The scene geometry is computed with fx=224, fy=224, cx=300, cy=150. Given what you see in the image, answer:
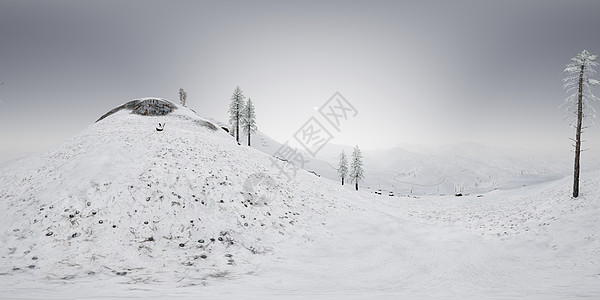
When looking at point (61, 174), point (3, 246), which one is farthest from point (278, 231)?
point (61, 174)

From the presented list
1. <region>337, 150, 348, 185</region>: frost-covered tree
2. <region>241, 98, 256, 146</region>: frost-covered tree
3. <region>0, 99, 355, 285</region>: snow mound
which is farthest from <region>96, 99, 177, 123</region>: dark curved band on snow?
<region>337, 150, 348, 185</region>: frost-covered tree

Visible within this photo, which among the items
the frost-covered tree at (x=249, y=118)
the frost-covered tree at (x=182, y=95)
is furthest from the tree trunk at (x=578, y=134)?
the frost-covered tree at (x=182, y=95)

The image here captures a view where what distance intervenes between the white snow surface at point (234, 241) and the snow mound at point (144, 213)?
66mm

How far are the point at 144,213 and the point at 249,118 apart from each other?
37.5 m

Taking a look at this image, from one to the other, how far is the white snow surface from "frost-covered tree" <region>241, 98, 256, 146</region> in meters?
29.3

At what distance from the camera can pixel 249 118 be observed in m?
47.1

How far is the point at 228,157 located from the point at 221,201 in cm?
742

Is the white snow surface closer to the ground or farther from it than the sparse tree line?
closer to the ground

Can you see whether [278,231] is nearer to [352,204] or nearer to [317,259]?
[317,259]

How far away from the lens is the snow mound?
8.34 metres

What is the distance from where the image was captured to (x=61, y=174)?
13.2m

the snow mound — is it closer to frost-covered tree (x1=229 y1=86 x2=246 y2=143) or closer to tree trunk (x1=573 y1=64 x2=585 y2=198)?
tree trunk (x1=573 y1=64 x2=585 y2=198)

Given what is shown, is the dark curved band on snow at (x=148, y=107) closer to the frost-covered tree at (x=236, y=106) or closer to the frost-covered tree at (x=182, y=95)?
the frost-covered tree at (x=236, y=106)

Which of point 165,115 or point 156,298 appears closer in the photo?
point 156,298
